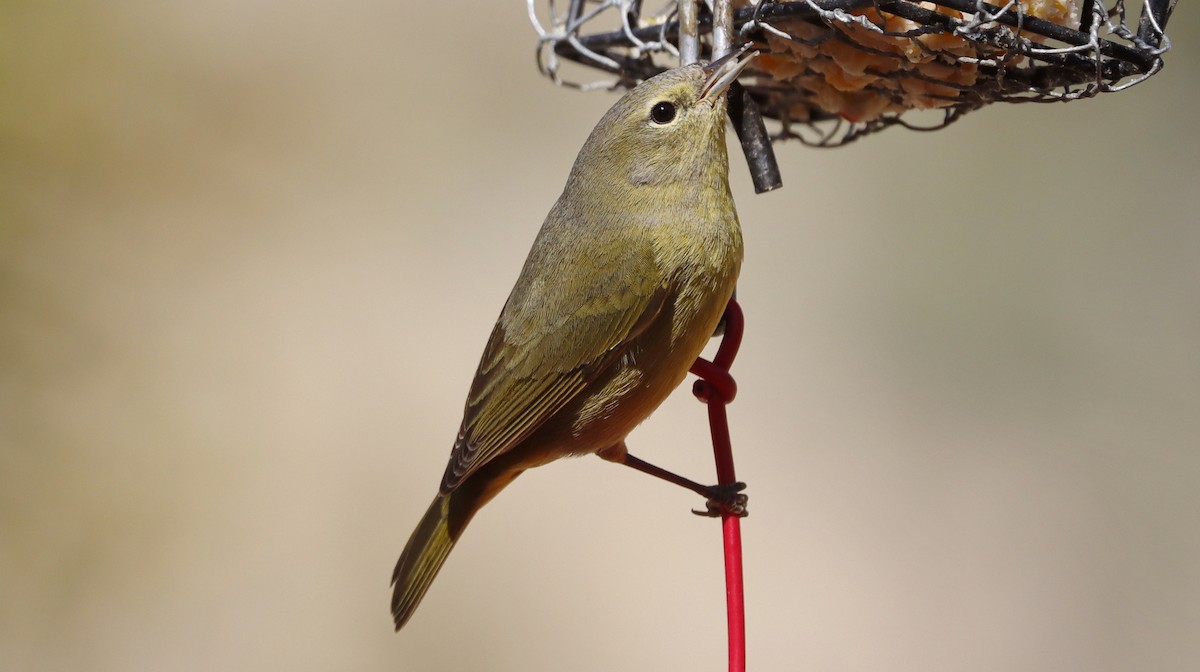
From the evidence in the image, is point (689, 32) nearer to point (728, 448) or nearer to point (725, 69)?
point (725, 69)

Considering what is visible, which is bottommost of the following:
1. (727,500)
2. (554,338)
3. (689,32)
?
(727,500)

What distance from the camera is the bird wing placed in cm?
251

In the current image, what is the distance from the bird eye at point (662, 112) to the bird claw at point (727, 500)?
810 mm

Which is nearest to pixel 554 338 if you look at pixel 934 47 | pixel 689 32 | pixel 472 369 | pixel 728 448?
pixel 728 448

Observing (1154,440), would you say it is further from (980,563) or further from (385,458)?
(385,458)

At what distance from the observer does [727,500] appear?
261 centimetres

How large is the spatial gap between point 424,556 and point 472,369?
255 centimetres

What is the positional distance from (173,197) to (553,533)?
245 centimetres

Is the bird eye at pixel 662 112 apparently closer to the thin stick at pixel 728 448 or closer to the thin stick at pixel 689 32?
the thin stick at pixel 689 32

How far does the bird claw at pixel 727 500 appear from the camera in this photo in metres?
2.56

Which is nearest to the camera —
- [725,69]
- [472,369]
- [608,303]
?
[725,69]

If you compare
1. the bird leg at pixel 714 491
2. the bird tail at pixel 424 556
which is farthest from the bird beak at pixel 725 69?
the bird tail at pixel 424 556

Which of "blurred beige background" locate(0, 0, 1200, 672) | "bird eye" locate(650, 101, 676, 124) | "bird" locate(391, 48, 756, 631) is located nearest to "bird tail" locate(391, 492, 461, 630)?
"bird" locate(391, 48, 756, 631)

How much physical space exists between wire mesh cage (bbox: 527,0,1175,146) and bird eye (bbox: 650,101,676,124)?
171 mm
